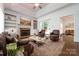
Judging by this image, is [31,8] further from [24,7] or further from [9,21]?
[9,21]

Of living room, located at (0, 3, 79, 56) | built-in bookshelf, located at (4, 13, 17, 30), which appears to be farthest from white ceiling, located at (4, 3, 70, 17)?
built-in bookshelf, located at (4, 13, 17, 30)

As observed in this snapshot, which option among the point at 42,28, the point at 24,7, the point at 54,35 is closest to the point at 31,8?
the point at 24,7

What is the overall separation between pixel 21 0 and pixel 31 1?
0.15m

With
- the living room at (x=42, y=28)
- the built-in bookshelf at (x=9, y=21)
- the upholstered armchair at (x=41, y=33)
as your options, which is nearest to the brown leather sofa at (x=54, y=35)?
the living room at (x=42, y=28)

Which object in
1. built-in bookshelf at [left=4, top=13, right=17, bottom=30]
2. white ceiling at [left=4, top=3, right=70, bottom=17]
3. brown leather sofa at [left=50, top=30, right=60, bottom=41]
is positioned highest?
white ceiling at [left=4, top=3, right=70, bottom=17]

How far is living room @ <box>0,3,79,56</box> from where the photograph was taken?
236cm

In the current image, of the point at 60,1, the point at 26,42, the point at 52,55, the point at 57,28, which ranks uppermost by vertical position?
the point at 60,1

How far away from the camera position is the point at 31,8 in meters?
2.39

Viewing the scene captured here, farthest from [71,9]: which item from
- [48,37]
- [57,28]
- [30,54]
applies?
[30,54]

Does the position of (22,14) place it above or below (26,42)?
above

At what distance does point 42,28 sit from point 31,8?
0.35m

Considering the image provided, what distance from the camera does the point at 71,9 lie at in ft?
7.66

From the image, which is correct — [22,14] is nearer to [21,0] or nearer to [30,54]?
[21,0]

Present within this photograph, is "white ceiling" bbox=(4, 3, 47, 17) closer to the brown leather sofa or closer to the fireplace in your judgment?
the fireplace
